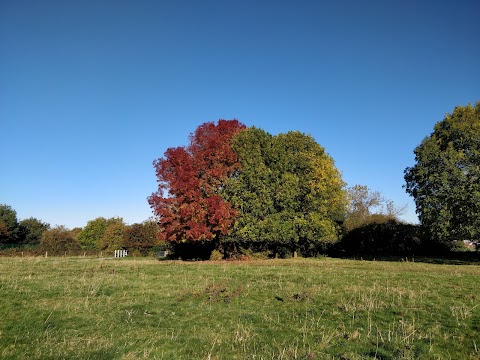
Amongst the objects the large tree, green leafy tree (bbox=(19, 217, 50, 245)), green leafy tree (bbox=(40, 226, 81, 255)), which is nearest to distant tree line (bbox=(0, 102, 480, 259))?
the large tree

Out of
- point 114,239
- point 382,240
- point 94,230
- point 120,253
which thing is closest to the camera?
point 382,240

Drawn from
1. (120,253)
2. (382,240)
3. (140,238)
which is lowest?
(120,253)

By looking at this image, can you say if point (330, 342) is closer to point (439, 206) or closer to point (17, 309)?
point (17, 309)

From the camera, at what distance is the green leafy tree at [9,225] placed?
85069 mm

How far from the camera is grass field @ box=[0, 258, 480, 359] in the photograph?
7711mm

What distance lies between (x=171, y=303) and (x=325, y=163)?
29.5 meters

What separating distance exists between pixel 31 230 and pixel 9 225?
900 centimetres

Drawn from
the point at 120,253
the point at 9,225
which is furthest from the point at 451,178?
the point at 9,225

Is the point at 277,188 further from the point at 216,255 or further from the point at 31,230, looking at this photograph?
the point at 31,230

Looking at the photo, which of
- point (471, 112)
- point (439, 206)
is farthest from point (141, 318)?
point (471, 112)

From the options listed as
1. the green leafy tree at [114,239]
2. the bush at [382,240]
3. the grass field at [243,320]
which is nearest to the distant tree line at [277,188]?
the bush at [382,240]

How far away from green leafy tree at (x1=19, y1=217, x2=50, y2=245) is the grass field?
91.8 metres

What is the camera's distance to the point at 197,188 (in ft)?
113

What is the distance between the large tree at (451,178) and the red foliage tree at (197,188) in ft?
57.2
